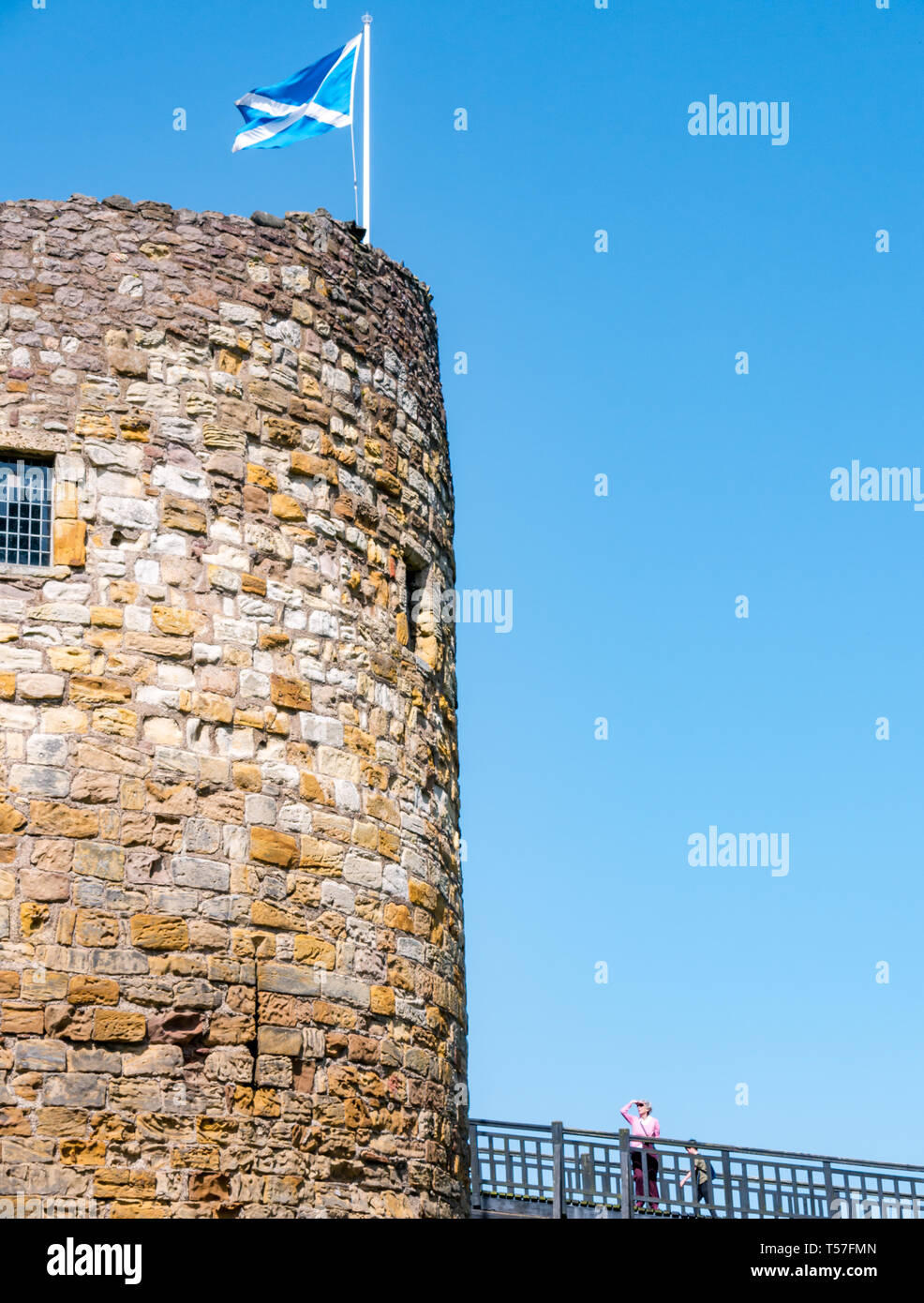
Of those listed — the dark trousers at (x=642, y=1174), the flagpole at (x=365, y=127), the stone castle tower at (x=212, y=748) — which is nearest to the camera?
the stone castle tower at (x=212, y=748)

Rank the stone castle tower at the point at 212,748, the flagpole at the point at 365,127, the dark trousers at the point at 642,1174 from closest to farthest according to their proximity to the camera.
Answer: the stone castle tower at the point at 212,748
the flagpole at the point at 365,127
the dark trousers at the point at 642,1174

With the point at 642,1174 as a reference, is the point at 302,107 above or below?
above

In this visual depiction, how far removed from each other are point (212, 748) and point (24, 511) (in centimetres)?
Result: 153

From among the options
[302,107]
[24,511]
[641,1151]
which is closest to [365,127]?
[302,107]

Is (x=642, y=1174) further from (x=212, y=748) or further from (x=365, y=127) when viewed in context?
(x=365, y=127)

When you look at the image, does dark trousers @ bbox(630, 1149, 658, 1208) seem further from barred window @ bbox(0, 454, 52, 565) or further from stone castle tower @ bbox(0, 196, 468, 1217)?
barred window @ bbox(0, 454, 52, 565)

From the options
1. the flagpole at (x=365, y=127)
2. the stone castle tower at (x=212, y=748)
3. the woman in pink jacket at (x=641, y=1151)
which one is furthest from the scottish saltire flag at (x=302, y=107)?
the woman in pink jacket at (x=641, y=1151)

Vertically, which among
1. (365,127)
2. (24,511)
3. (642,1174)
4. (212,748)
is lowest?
(642,1174)

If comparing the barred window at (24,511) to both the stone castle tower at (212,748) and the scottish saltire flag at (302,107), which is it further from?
the scottish saltire flag at (302,107)

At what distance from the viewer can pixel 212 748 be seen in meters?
9.14

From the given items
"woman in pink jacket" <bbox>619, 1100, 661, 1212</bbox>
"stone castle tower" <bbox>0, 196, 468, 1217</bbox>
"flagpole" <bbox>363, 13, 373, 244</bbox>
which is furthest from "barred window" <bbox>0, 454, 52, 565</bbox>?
"woman in pink jacket" <bbox>619, 1100, 661, 1212</bbox>

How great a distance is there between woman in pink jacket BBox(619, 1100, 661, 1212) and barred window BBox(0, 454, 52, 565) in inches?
259

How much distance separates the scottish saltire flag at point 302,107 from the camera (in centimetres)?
1210

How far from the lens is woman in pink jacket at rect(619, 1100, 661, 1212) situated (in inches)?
517
